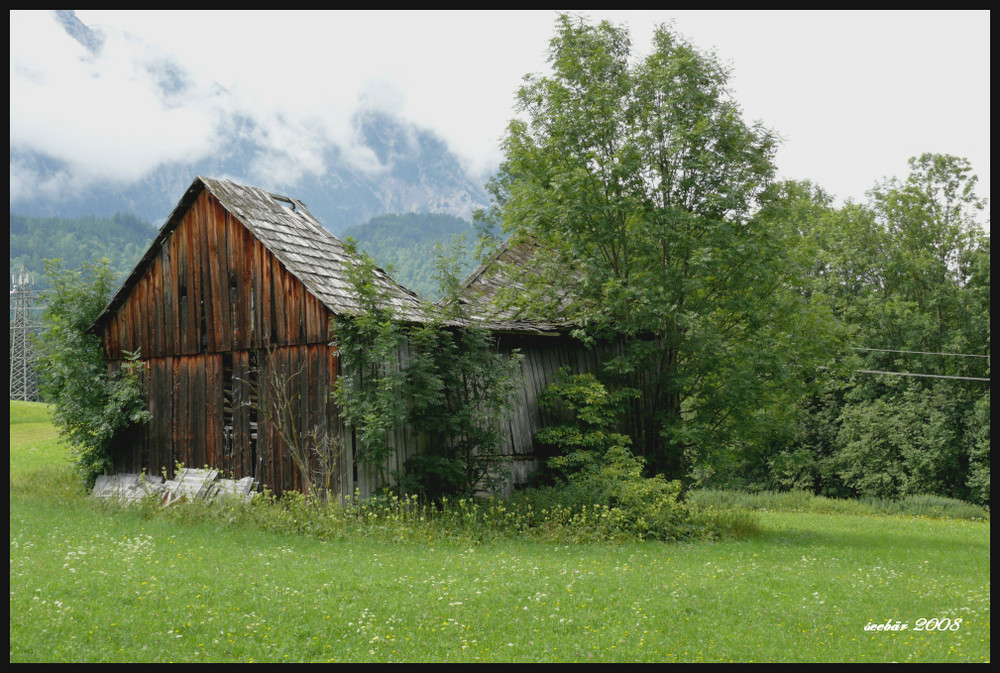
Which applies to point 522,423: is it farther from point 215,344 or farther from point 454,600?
point 454,600

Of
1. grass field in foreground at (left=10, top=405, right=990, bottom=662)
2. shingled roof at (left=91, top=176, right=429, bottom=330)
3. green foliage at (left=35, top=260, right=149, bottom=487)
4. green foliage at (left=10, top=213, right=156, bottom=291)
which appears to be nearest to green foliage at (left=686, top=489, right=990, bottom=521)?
grass field in foreground at (left=10, top=405, right=990, bottom=662)

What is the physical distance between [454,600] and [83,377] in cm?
1379

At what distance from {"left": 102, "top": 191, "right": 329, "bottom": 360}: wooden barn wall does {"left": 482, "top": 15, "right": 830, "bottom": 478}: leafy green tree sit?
567 cm

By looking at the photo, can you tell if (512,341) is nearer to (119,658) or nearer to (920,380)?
(119,658)

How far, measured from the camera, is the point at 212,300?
1759 cm

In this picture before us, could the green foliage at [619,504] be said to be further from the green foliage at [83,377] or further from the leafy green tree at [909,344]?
the leafy green tree at [909,344]

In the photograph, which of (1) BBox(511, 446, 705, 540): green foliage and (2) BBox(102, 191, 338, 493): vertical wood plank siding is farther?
(2) BBox(102, 191, 338, 493): vertical wood plank siding

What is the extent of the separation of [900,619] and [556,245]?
1218 cm

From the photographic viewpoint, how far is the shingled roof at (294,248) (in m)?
15.7

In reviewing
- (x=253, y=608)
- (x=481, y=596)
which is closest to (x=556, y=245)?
(x=481, y=596)

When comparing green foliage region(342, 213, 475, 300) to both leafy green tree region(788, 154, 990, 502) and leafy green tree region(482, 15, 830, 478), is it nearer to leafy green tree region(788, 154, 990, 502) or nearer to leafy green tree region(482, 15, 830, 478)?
leafy green tree region(788, 154, 990, 502)

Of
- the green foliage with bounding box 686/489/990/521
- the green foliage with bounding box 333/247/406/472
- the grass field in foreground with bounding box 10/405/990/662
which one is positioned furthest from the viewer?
the green foliage with bounding box 686/489/990/521

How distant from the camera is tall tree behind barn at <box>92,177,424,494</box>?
1581cm

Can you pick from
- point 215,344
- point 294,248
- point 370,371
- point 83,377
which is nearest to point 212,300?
point 215,344
